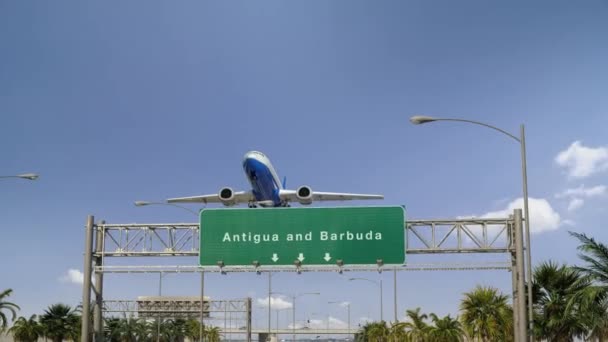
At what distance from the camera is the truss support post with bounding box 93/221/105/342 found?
113 feet

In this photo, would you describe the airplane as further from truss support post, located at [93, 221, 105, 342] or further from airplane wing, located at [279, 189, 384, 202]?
truss support post, located at [93, 221, 105, 342]

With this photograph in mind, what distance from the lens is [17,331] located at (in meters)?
80.4

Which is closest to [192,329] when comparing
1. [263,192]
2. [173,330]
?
[173,330]

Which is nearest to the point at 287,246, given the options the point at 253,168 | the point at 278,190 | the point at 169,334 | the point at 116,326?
the point at 253,168

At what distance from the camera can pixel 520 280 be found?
1182 inches

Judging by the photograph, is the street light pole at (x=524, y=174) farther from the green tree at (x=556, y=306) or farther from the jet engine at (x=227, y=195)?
the jet engine at (x=227, y=195)

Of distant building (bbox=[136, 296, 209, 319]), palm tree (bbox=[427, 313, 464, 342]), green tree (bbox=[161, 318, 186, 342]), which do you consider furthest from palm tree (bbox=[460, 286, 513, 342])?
green tree (bbox=[161, 318, 186, 342])

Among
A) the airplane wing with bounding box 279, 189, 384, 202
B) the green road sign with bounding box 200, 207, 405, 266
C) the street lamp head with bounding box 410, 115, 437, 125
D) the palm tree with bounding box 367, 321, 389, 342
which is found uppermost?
→ the airplane wing with bounding box 279, 189, 384, 202

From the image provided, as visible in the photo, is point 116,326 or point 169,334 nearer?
point 116,326

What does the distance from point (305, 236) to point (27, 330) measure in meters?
55.4

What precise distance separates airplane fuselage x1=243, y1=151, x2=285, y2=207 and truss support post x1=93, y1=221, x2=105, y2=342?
28929mm

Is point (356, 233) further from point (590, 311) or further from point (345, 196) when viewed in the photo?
point (345, 196)

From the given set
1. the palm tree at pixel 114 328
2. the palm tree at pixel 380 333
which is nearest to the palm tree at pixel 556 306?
the palm tree at pixel 380 333

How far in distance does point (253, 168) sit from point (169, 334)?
52.8m
